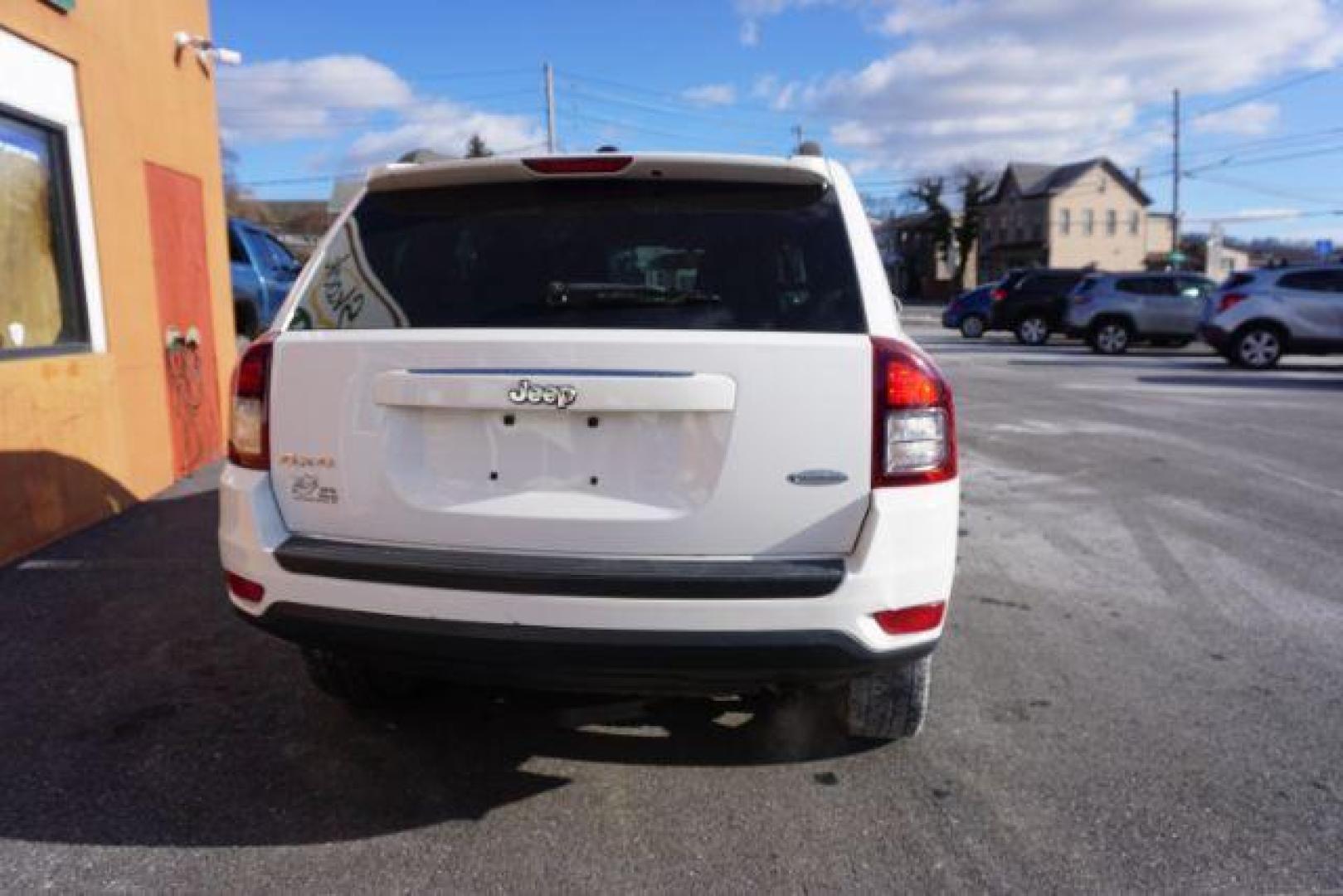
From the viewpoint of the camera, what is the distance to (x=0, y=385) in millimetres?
5113

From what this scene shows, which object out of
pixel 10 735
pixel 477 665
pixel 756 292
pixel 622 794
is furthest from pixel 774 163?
pixel 10 735

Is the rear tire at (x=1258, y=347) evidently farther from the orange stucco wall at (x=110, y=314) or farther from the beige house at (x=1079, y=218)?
the beige house at (x=1079, y=218)

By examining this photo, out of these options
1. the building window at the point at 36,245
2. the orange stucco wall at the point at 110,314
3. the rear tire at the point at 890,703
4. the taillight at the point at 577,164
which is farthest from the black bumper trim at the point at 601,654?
the building window at the point at 36,245

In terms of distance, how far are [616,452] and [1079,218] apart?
260 feet

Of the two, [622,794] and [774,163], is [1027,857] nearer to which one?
[622,794]

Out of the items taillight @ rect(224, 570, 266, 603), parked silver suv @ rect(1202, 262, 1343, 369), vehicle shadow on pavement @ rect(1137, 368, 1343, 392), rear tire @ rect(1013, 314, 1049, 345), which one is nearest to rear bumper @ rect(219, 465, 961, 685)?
taillight @ rect(224, 570, 266, 603)

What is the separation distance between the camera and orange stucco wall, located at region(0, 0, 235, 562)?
5.38 meters

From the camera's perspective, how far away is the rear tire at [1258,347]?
16734mm

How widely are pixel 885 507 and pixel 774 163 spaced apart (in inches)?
38.9

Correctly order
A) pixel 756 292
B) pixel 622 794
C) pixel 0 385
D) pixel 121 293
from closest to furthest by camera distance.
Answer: pixel 756 292 < pixel 622 794 < pixel 0 385 < pixel 121 293

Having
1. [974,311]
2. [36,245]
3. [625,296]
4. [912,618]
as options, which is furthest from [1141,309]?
[625,296]

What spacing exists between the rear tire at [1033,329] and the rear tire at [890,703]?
23.5 metres

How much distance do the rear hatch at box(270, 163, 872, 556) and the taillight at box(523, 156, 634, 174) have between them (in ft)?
0.08

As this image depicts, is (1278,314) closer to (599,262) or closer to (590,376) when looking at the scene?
(599,262)
